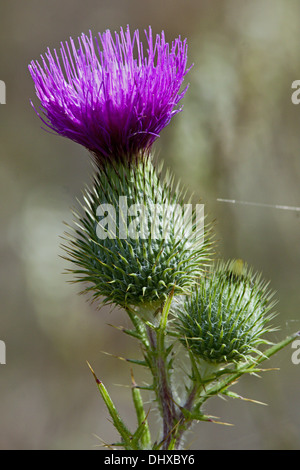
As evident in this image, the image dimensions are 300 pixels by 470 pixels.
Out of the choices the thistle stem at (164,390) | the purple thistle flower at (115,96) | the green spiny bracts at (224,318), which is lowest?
the thistle stem at (164,390)

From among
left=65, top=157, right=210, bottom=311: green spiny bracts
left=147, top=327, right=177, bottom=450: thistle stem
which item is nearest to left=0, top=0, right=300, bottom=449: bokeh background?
left=65, top=157, right=210, bottom=311: green spiny bracts

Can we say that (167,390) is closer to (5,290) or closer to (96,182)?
(96,182)

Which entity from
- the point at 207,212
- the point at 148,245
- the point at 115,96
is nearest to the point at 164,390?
the point at 148,245

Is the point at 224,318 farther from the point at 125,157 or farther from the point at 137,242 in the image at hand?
the point at 125,157

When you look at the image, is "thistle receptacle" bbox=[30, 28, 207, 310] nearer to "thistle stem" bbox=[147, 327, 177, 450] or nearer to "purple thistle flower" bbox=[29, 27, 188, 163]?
"purple thistle flower" bbox=[29, 27, 188, 163]

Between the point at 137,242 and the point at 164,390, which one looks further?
the point at 137,242

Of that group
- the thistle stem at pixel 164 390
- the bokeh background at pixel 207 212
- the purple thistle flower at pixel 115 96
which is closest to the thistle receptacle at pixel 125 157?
the purple thistle flower at pixel 115 96

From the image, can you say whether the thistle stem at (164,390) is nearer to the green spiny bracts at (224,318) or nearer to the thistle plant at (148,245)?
the thistle plant at (148,245)

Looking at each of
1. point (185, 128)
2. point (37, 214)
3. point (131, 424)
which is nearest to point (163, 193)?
point (185, 128)
